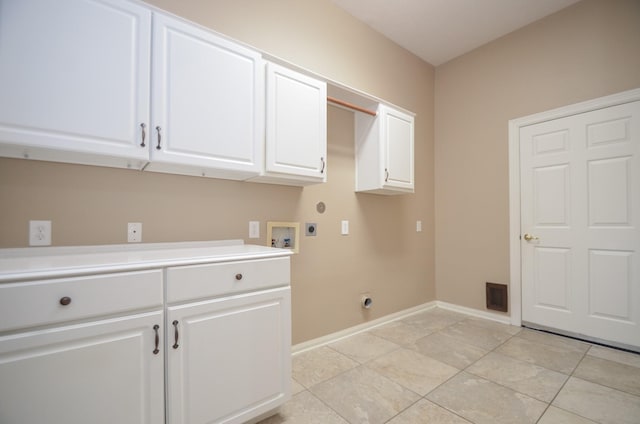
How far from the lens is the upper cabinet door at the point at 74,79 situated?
1128mm

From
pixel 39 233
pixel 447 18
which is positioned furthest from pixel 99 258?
pixel 447 18

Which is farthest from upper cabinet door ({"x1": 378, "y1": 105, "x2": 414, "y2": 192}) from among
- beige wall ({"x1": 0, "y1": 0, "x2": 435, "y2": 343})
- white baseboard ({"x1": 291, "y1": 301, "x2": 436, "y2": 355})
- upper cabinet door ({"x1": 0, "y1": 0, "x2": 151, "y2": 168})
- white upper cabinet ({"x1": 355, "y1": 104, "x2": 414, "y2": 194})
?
upper cabinet door ({"x1": 0, "y1": 0, "x2": 151, "y2": 168})

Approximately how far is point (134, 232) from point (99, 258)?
1.26 ft

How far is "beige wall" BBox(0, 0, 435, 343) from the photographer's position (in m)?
1.47

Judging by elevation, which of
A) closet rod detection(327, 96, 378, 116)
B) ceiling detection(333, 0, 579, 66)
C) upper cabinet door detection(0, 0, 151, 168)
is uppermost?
ceiling detection(333, 0, 579, 66)

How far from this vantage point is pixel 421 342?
259 centimetres

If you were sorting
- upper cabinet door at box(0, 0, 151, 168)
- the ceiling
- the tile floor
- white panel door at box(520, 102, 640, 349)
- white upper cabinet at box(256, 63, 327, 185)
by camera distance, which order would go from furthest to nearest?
1. the ceiling
2. white panel door at box(520, 102, 640, 349)
3. white upper cabinet at box(256, 63, 327, 185)
4. the tile floor
5. upper cabinet door at box(0, 0, 151, 168)

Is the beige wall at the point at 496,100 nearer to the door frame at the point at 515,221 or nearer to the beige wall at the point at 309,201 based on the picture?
the door frame at the point at 515,221

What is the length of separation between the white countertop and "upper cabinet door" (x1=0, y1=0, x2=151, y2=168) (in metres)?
0.47

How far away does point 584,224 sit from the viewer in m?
2.62

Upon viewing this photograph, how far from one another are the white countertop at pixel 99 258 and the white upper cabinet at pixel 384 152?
4.60ft

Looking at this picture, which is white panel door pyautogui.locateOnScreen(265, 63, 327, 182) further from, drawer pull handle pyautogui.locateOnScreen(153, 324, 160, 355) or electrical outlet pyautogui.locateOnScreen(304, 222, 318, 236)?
drawer pull handle pyautogui.locateOnScreen(153, 324, 160, 355)

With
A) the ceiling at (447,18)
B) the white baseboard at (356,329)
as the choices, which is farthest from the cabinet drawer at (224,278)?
the ceiling at (447,18)

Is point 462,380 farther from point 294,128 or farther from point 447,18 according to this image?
point 447,18
